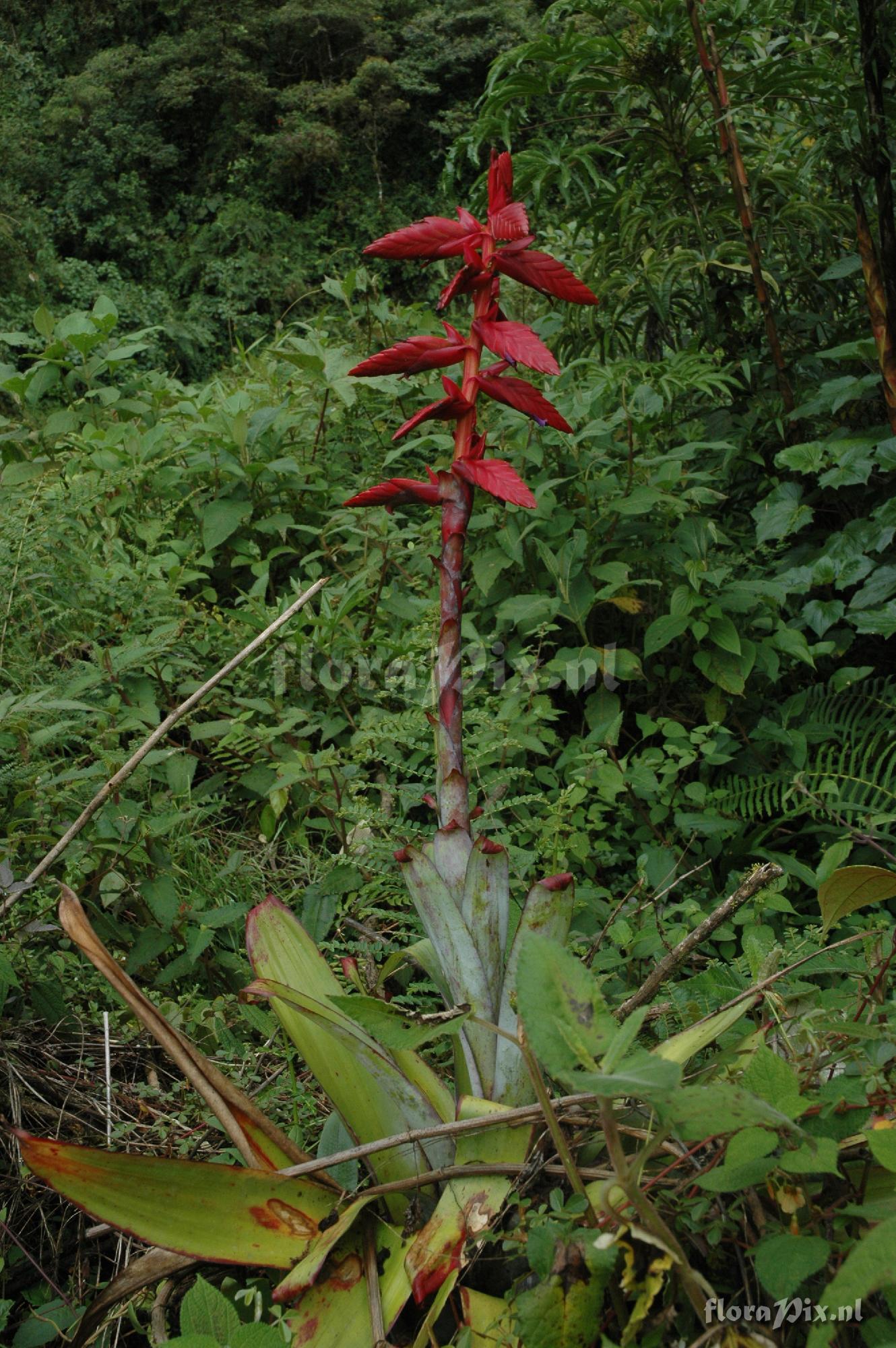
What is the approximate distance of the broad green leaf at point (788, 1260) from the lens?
1.94 feet

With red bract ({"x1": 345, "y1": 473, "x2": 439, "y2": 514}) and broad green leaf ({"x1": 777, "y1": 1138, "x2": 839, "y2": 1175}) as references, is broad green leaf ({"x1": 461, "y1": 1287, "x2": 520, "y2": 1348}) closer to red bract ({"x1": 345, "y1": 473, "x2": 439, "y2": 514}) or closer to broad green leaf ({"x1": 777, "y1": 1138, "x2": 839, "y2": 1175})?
broad green leaf ({"x1": 777, "y1": 1138, "x2": 839, "y2": 1175})

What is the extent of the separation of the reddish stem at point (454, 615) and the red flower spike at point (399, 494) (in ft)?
0.05

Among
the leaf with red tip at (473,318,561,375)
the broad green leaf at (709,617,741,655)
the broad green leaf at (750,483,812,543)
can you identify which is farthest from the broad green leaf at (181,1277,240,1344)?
the broad green leaf at (750,483,812,543)

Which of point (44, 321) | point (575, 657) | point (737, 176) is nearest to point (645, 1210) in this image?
point (575, 657)

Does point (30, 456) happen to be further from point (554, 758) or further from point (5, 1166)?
point (5, 1166)

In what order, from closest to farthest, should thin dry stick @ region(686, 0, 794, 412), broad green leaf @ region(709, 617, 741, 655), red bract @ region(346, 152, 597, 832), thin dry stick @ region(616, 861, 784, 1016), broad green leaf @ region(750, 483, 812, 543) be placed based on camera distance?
thin dry stick @ region(616, 861, 784, 1016), red bract @ region(346, 152, 597, 832), broad green leaf @ region(709, 617, 741, 655), broad green leaf @ region(750, 483, 812, 543), thin dry stick @ region(686, 0, 794, 412)

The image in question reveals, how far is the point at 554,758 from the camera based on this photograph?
2.25 meters

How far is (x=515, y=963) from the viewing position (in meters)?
0.93

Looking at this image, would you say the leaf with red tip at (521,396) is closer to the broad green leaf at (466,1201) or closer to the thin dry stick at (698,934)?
the thin dry stick at (698,934)

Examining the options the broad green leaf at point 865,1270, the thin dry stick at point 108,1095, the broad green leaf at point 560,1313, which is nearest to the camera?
the broad green leaf at point 865,1270

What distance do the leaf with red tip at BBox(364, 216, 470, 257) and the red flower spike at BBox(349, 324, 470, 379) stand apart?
8 cm

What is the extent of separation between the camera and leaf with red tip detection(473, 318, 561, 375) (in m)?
0.97

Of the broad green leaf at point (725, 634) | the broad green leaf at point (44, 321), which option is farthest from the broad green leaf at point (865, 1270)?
the broad green leaf at point (44, 321)

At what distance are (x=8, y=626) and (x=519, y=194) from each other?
1912mm
